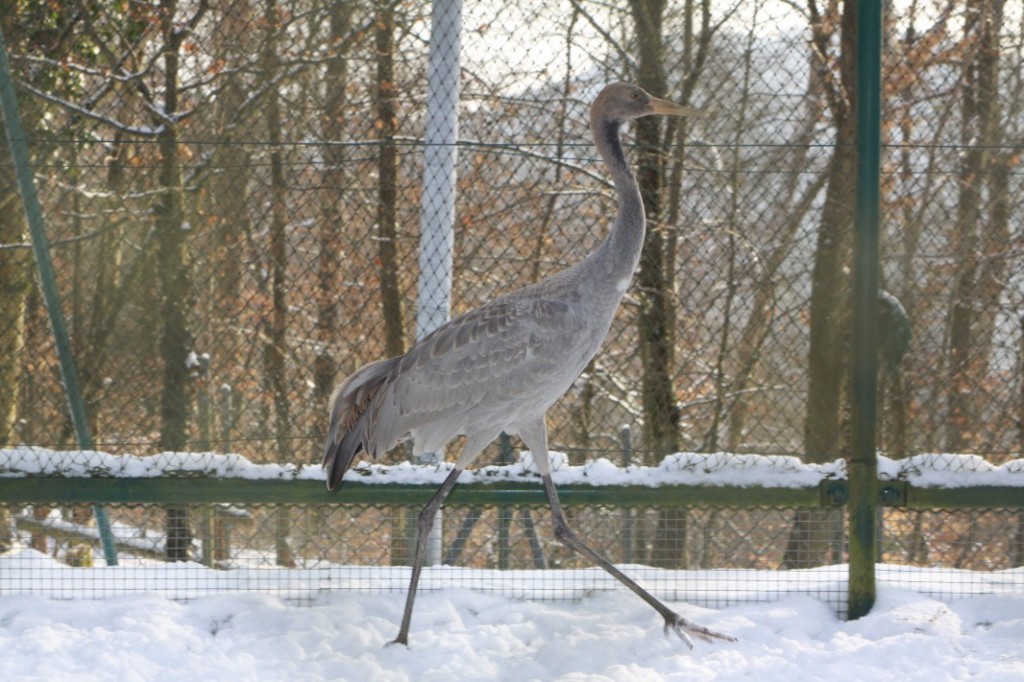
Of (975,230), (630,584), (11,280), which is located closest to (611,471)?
(630,584)

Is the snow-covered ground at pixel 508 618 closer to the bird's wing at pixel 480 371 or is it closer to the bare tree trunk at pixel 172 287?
the bird's wing at pixel 480 371

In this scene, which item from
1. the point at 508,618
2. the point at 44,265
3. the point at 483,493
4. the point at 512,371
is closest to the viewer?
the point at 512,371

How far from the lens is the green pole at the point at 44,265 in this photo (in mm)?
5227

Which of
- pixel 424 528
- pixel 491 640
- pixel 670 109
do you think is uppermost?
pixel 670 109

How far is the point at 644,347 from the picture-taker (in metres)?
7.55

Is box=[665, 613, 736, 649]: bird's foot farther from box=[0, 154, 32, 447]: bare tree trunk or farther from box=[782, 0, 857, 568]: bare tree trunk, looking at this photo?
box=[0, 154, 32, 447]: bare tree trunk

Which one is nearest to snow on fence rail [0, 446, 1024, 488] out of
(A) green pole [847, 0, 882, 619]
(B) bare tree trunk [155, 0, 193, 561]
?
(A) green pole [847, 0, 882, 619]

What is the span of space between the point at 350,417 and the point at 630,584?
3.99 ft

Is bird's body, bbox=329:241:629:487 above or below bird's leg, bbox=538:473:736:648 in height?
above

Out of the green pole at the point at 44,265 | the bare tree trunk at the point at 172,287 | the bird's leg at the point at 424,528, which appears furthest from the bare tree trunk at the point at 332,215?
the bird's leg at the point at 424,528

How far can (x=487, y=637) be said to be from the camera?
4.27m

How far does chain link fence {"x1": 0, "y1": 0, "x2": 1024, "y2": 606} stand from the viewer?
6.90 m

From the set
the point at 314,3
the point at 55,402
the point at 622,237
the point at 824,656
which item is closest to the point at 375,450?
the point at 622,237

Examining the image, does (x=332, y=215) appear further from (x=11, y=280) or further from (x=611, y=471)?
(x=611, y=471)
